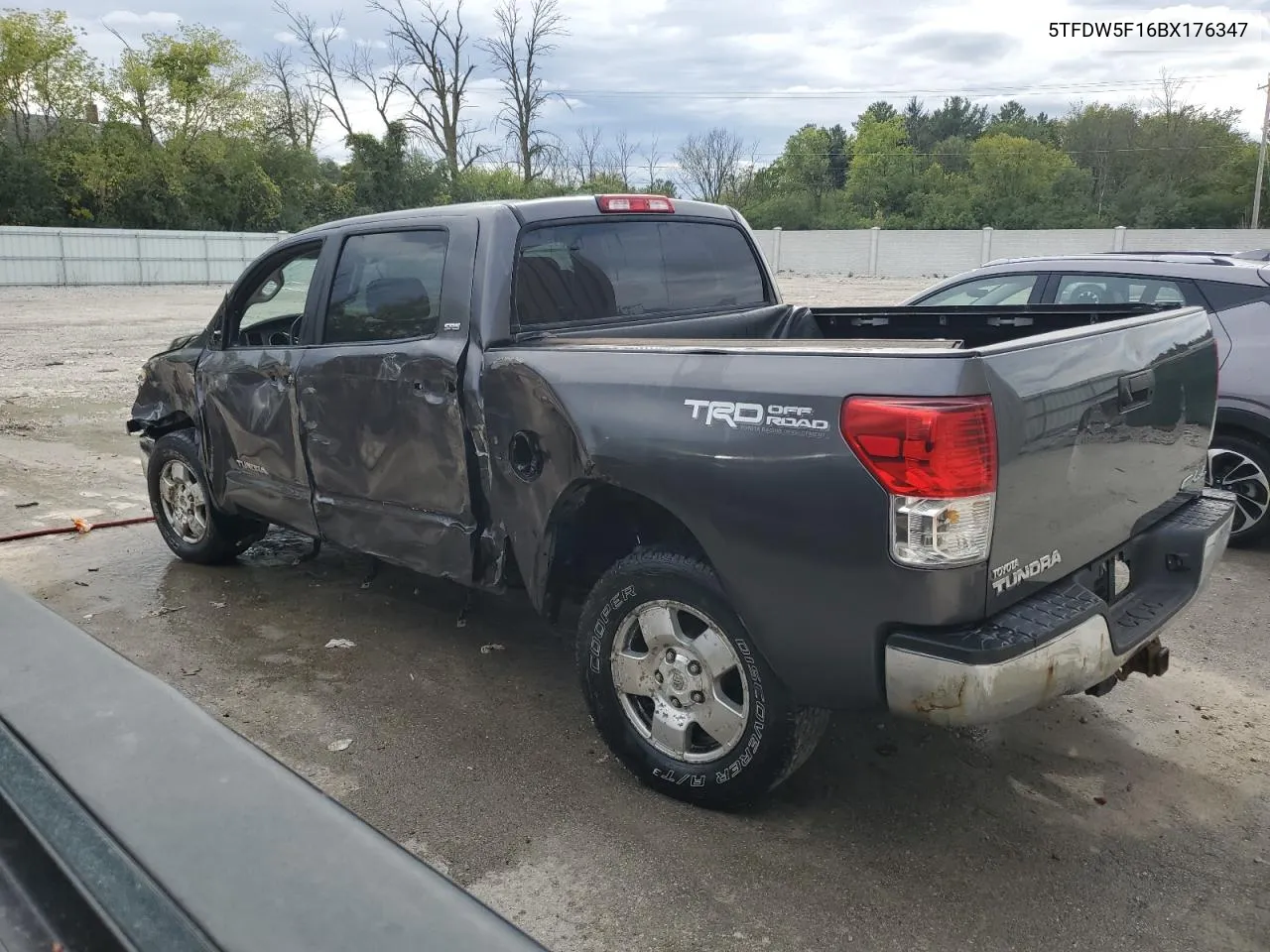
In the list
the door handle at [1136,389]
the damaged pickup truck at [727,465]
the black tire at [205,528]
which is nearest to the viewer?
the damaged pickup truck at [727,465]

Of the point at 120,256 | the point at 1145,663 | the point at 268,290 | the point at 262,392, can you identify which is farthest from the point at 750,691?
the point at 120,256

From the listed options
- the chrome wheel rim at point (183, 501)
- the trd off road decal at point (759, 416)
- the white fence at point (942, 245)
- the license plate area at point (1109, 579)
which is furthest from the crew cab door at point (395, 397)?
the white fence at point (942, 245)

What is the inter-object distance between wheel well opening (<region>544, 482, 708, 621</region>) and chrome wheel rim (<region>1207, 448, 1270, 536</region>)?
4.07m

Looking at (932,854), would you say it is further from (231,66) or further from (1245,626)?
(231,66)

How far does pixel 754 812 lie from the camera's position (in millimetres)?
3381

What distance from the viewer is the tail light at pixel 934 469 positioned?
2609 millimetres

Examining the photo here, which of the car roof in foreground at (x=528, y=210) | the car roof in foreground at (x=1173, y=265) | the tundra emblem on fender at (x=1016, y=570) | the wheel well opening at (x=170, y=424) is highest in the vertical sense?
the car roof in foreground at (x=528, y=210)

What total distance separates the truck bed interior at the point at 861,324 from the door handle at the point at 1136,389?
1.82ft

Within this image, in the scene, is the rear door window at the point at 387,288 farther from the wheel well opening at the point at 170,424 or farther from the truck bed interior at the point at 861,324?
the wheel well opening at the point at 170,424

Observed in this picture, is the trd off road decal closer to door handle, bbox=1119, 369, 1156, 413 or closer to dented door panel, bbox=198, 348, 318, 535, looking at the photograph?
door handle, bbox=1119, 369, 1156, 413

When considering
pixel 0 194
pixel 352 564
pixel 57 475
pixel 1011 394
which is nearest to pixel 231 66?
pixel 0 194

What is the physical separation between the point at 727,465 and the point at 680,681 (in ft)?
2.66

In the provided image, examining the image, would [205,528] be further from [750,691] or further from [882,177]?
[882,177]

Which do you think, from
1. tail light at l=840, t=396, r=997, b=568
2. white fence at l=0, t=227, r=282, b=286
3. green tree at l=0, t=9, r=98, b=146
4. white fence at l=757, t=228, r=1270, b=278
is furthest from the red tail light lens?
green tree at l=0, t=9, r=98, b=146
